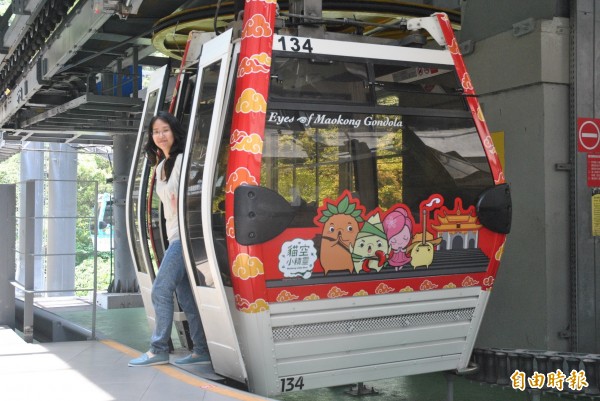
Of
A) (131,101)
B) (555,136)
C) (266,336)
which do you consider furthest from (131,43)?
(266,336)

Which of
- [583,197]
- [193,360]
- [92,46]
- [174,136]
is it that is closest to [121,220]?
[92,46]

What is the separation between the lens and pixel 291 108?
15.4ft

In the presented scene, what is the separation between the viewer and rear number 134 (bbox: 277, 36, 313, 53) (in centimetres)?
473

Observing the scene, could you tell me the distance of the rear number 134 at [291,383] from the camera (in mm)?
4777

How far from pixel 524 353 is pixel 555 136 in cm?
181

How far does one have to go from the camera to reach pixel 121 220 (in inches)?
530

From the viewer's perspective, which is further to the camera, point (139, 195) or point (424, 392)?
point (424, 392)

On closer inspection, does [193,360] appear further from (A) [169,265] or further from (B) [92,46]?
(B) [92,46]

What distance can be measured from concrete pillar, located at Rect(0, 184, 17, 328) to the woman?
317 cm

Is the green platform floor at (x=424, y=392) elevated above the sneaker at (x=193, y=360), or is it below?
below

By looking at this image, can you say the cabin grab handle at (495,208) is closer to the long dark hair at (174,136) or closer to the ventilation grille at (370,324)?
the ventilation grille at (370,324)

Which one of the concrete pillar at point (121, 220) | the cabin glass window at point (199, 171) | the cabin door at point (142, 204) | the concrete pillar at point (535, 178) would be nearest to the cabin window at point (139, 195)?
the cabin door at point (142, 204)

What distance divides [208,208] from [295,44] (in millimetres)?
1086

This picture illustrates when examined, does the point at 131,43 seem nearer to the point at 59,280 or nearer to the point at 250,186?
the point at 250,186
